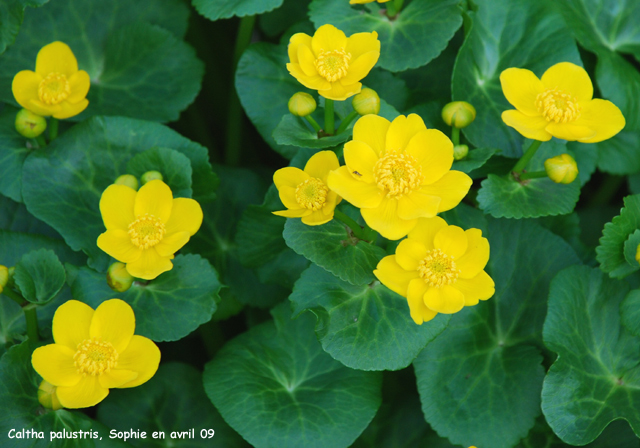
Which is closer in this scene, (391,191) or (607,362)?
(391,191)

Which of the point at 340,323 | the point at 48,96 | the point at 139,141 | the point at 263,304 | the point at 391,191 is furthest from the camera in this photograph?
the point at 263,304

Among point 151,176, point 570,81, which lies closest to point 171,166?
point 151,176

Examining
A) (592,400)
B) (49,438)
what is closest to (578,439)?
(592,400)

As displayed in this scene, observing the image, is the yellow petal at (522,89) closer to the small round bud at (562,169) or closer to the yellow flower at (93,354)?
the small round bud at (562,169)

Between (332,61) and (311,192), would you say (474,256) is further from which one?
(332,61)

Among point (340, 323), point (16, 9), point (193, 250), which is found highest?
point (16, 9)

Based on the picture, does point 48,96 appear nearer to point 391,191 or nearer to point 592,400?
point 391,191
